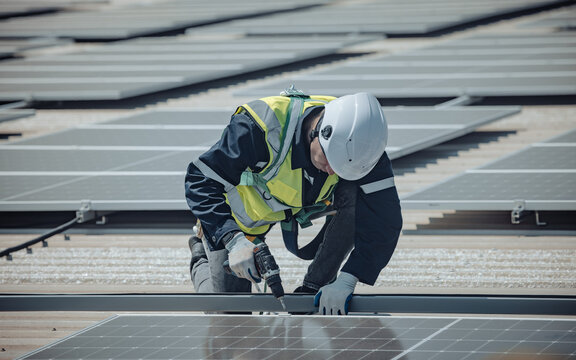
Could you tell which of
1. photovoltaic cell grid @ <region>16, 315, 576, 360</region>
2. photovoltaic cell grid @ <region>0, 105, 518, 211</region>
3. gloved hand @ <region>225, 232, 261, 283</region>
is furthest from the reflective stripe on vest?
photovoltaic cell grid @ <region>0, 105, 518, 211</region>

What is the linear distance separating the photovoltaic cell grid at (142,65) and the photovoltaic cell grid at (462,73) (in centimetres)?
139

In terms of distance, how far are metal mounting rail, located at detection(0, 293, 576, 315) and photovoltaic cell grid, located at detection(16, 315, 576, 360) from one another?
0.34 feet

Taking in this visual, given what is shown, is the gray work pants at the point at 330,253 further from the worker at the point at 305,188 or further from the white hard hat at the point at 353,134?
the white hard hat at the point at 353,134

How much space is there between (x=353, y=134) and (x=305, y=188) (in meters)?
0.74

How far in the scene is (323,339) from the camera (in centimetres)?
396

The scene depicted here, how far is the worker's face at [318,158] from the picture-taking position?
5035 millimetres

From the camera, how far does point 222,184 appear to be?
205 inches

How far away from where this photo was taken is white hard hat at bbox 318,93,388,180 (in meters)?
4.86

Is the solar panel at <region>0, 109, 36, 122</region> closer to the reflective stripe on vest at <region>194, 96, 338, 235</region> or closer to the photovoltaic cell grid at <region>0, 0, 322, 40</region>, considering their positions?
the reflective stripe on vest at <region>194, 96, 338, 235</region>

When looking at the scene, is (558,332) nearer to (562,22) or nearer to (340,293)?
(340,293)

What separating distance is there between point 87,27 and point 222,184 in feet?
60.0

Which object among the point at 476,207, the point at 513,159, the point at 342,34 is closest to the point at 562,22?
the point at 342,34

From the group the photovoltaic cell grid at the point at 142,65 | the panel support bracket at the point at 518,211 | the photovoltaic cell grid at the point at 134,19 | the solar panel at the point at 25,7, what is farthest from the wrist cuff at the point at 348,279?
the solar panel at the point at 25,7

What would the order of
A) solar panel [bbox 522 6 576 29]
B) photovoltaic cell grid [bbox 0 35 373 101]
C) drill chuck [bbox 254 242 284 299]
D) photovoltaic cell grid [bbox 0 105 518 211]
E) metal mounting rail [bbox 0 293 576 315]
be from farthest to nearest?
solar panel [bbox 522 6 576 29] → photovoltaic cell grid [bbox 0 35 373 101] → photovoltaic cell grid [bbox 0 105 518 211] → drill chuck [bbox 254 242 284 299] → metal mounting rail [bbox 0 293 576 315]
